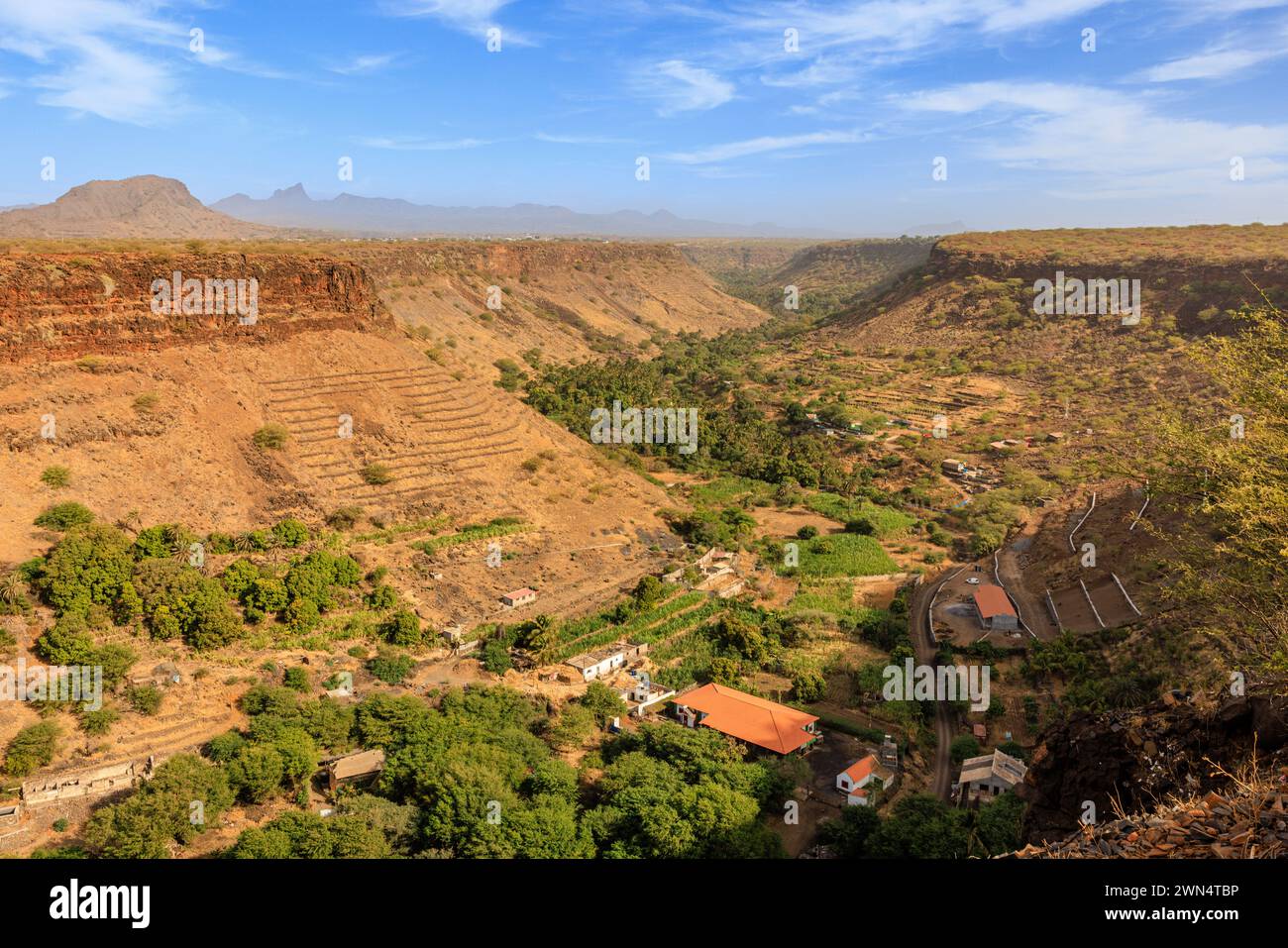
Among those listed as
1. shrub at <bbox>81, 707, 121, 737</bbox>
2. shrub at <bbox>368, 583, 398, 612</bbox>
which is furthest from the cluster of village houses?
shrub at <bbox>368, 583, 398, 612</bbox>

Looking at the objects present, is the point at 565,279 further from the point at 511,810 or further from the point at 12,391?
the point at 511,810

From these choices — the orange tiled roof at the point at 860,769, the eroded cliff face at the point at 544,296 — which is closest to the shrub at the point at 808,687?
the orange tiled roof at the point at 860,769

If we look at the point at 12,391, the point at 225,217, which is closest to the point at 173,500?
the point at 12,391

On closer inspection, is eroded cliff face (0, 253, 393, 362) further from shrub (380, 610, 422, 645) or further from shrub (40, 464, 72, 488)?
shrub (380, 610, 422, 645)

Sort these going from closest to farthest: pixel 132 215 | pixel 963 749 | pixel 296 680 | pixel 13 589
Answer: pixel 963 749
pixel 13 589
pixel 296 680
pixel 132 215

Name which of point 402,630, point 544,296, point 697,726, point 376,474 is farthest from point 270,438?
point 544,296

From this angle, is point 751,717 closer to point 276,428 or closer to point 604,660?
point 604,660

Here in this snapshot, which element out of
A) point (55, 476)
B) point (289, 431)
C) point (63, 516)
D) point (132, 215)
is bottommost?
point (63, 516)
